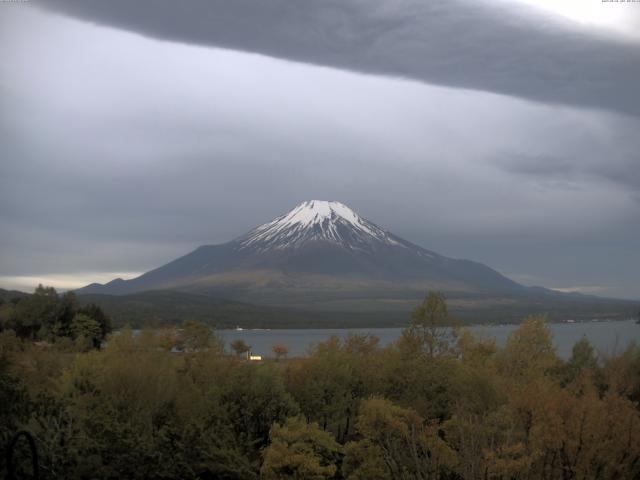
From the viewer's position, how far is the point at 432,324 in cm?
5197

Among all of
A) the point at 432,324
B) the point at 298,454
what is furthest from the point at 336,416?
the point at 298,454

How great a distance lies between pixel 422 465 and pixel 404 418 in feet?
11.7

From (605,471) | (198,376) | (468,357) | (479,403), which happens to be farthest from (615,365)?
(198,376)

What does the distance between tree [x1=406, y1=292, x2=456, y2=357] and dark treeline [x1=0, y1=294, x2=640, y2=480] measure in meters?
0.09

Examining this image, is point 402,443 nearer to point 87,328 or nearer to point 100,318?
point 87,328

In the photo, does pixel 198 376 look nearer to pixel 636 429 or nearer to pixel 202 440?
pixel 202 440

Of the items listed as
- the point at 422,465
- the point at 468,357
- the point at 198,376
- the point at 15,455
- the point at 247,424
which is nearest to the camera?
the point at 15,455

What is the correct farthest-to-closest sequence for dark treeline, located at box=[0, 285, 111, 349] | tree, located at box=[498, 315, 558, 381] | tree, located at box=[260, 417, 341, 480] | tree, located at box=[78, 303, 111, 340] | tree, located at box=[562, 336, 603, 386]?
tree, located at box=[78, 303, 111, 340], dark treeline, located at box=[0, 285, 111, 349], tree, located at box=[562, 336, 603, 386], tree, located at box=[498, 315, 558, 381], tree, located at box=[260, 417, 341, 480]

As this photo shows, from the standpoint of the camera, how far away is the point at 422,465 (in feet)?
109

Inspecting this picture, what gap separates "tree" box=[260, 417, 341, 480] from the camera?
116ft

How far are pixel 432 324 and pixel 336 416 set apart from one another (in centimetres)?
989

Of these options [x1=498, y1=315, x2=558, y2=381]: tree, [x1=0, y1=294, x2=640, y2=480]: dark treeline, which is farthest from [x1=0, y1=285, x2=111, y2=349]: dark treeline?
[x1=498, y1=315, x2=558, y2=381]: tree

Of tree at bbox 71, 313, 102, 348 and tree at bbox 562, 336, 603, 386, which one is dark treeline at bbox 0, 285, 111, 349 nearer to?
tree at bbox 71, 313, 102, 348

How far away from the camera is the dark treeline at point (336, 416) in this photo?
99.6 ft
